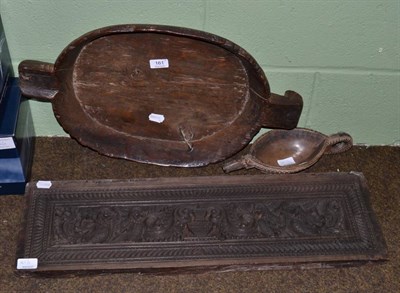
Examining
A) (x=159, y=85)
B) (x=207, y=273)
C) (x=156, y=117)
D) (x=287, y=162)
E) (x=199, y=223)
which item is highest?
(x=159, y=85)

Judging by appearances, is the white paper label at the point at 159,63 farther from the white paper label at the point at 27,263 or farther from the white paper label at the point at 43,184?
the white paper label at the point at 27,263

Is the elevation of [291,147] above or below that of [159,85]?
below

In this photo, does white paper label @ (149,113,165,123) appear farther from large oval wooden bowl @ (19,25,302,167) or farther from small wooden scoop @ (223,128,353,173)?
small wooden scoop @ (223,128,353,173)

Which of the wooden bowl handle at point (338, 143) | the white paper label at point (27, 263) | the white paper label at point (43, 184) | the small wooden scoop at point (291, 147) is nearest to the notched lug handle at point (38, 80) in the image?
the white paper label at point (43, 184)

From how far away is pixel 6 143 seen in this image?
68.5 inches

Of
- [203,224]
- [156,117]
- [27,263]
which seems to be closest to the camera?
[27,263]

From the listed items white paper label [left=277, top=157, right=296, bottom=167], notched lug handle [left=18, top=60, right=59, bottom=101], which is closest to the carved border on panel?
white paper label [left=277, top=157, right=296, bottom=167]

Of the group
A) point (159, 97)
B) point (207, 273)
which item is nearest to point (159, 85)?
point (159, 97)

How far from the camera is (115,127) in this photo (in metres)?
1.89

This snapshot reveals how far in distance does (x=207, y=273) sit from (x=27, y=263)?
475 mm

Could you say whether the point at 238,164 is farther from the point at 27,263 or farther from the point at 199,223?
the point at 27,263

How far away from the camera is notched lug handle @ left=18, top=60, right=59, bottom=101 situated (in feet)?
5.63

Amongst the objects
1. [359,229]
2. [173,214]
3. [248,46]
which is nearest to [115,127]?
[173,214]

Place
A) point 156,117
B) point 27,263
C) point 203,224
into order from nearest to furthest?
point 27,263 < point 203,224 < point 156,117
